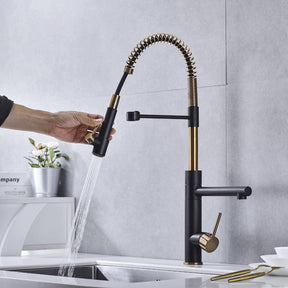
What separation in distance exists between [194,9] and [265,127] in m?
0.42

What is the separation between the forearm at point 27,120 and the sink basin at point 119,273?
37 centimetres

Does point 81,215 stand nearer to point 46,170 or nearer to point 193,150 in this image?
point 46,170

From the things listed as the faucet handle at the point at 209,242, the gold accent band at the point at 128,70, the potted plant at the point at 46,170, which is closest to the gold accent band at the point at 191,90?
the gold accent band at the point at 128,70

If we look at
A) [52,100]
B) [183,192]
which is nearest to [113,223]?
[183,192]

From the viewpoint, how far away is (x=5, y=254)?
196 cm

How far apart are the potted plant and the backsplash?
5cm

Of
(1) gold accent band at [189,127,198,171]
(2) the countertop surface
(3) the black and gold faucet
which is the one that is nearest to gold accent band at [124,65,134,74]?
(3) the black and gold faucet

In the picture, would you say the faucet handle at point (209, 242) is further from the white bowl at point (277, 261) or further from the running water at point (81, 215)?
the running water at point (81, 215)

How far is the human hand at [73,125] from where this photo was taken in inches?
66.1

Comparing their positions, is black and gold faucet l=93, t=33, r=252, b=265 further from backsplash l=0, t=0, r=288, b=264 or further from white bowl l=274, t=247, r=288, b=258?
white bowl l=274, t=247, r=288, b=258

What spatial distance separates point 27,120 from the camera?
5.50ft

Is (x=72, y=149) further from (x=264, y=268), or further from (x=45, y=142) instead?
(x=264, y=268)

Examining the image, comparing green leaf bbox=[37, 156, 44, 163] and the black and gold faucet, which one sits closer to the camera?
the black and gold faucet

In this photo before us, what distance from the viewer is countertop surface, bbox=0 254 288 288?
1197mm
